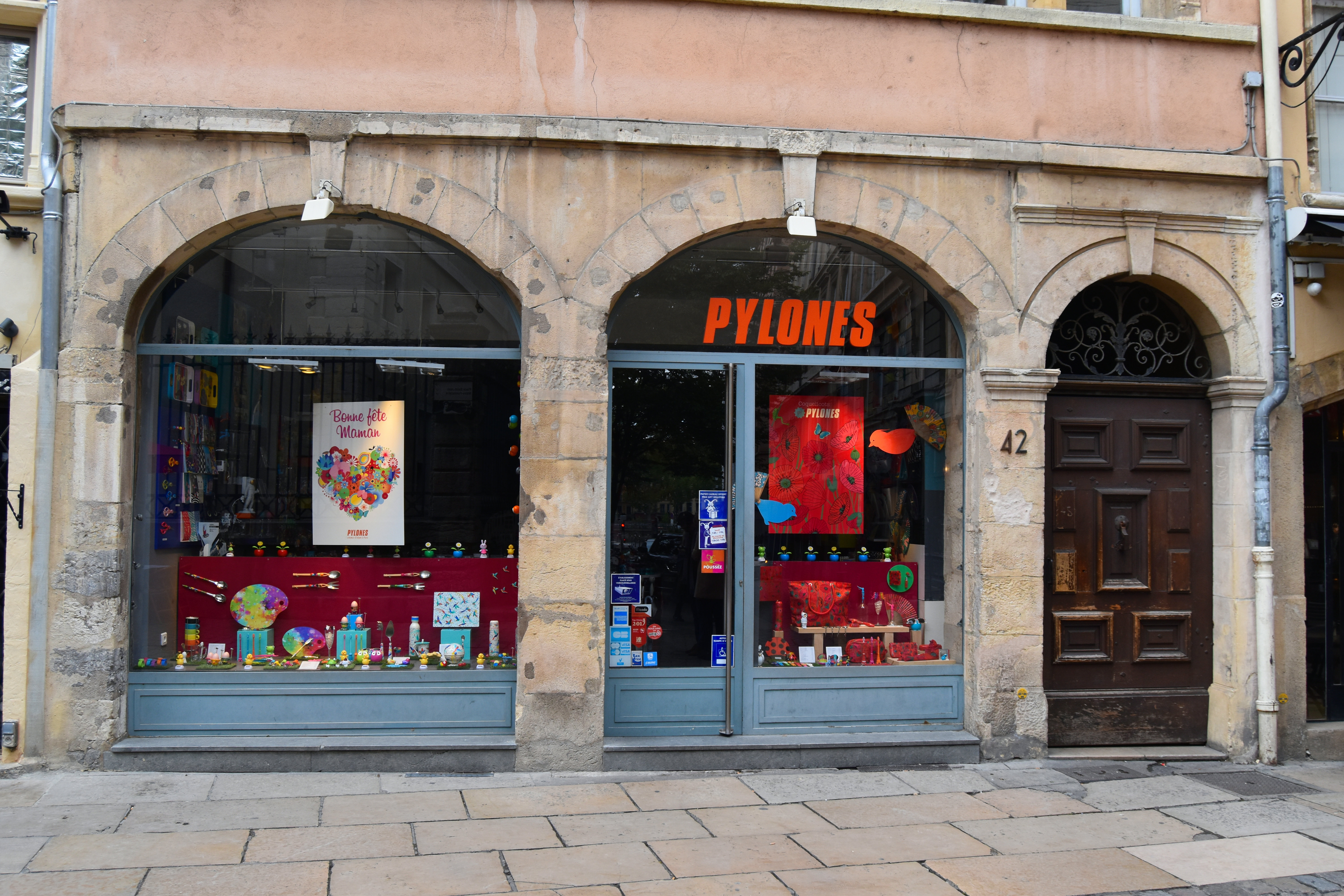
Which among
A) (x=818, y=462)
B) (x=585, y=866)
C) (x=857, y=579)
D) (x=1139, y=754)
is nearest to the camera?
(x=585, y=866)

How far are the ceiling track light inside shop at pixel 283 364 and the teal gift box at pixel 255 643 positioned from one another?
1822 mm

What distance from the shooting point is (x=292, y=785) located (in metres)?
5.90

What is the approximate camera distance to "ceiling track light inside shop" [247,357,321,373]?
21.8 feet

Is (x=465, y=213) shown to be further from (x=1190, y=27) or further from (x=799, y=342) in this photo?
(x=1190, y=27)

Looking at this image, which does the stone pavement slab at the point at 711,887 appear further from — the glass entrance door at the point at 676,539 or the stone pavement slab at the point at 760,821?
the glass entrance door at the point at 676,539

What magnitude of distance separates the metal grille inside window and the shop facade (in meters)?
0.66

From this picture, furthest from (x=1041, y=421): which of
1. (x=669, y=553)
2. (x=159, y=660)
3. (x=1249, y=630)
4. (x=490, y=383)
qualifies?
(x=159, y=660)

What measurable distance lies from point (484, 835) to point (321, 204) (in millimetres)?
4038

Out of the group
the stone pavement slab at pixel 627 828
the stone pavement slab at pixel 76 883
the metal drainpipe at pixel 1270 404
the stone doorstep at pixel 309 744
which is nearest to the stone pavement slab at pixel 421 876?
the stone pavement slab at pixel 627 828

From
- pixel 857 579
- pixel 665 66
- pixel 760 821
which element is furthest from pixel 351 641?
pixel 665 66

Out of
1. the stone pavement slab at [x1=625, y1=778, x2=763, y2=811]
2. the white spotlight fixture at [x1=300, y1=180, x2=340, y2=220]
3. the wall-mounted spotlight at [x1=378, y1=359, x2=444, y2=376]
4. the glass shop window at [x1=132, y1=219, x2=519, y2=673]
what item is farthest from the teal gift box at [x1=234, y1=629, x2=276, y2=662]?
the white spotlight fixture at [x1=300, y1=180, x2=340, y2=220]

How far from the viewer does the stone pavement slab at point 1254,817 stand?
548cm

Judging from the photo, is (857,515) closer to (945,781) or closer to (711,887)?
(945,781)

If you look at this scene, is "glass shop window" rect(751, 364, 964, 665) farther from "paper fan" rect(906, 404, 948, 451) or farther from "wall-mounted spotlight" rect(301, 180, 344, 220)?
Result: "wall-mounted spotlight" rect(301, 180, 344, 220)
